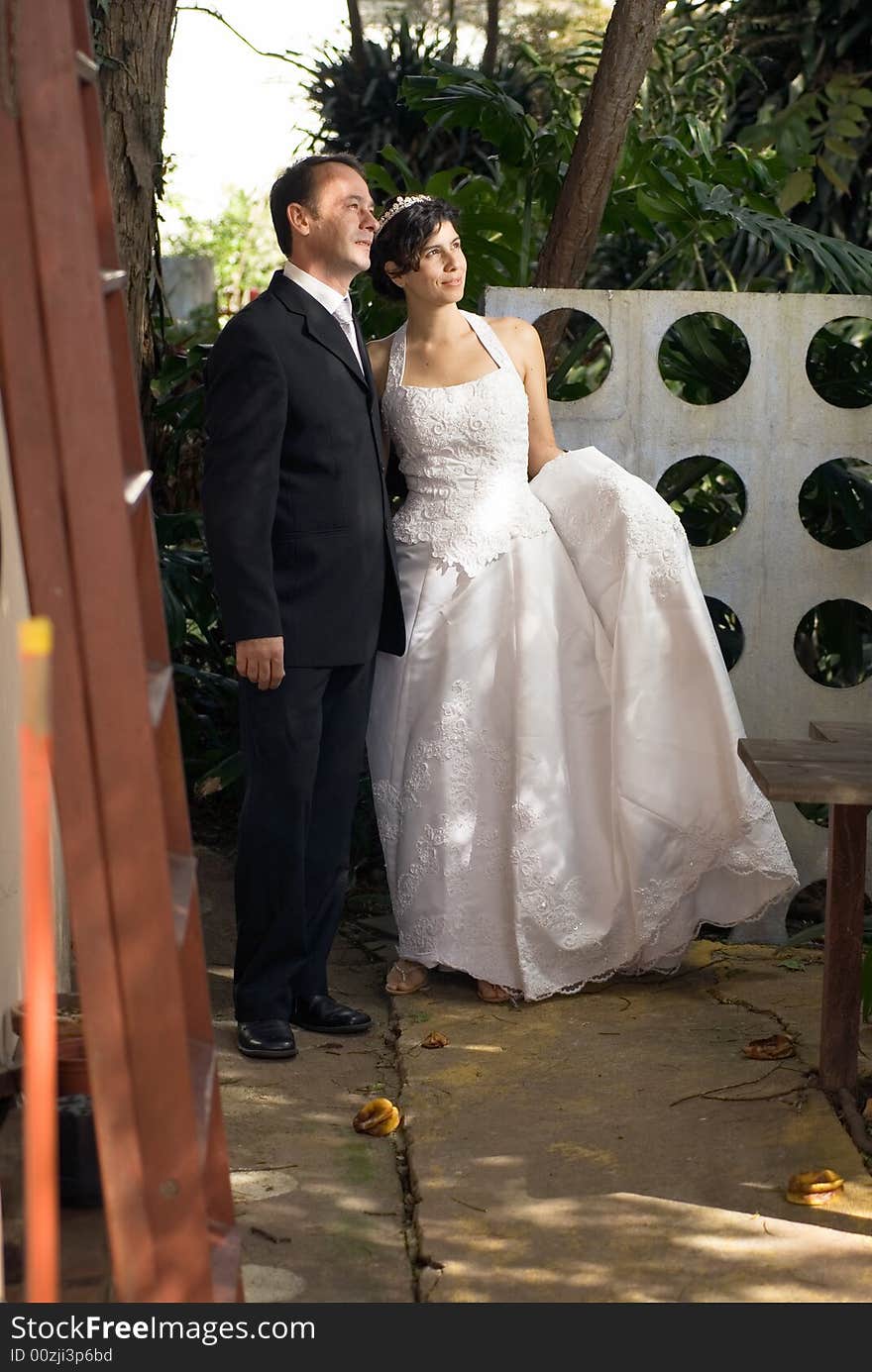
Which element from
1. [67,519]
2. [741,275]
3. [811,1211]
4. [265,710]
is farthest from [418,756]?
[741,275]

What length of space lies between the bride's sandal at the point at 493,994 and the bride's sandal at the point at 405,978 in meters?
0.19

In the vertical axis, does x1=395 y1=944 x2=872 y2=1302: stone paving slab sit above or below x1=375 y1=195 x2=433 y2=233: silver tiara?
below

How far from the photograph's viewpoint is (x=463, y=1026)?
3785mm

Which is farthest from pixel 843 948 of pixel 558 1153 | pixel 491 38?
pixel 491 38

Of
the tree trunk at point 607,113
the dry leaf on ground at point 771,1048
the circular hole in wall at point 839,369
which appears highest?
the tree trunk at point 607,113

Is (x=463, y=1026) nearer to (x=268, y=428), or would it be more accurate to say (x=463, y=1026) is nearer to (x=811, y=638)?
(x=268, y=428)

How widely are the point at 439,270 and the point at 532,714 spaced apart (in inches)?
43.8

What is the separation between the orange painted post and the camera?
3.92ft

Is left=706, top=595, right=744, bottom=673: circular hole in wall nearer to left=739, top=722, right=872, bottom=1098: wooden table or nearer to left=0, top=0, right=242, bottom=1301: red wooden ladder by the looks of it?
left=739, top=722, right=872, bottom=1098: wooden table

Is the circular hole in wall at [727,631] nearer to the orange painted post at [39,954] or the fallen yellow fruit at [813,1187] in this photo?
the fallen yellow fruit at [813,1187]

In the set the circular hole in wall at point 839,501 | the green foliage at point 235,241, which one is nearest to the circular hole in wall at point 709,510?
the circular hole in wall at point 839,501

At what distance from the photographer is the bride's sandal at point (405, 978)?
13.2ft

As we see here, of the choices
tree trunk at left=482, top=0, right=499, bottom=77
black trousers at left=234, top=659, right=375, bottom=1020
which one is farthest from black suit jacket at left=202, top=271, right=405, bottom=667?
tree trunk at left=482, top=0, right=499, bottom=77

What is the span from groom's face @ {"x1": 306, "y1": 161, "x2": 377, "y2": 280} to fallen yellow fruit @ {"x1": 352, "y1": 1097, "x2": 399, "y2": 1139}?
185 cm
